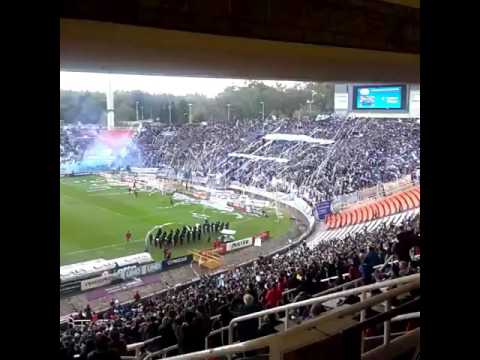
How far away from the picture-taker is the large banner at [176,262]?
9.29 metres

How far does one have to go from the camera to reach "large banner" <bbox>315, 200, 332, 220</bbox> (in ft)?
34.3

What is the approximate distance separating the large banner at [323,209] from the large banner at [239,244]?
1373 mm

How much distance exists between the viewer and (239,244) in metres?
10.2

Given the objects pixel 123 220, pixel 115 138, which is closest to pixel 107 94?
pixel 115 138

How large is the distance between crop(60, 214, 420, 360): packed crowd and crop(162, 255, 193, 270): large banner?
27.9 inches

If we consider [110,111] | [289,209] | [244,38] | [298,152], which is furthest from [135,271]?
[244,38]

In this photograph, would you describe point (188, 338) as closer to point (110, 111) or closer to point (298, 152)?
point (110, 111)

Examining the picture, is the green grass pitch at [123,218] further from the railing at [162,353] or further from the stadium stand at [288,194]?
the railing at [162,353]

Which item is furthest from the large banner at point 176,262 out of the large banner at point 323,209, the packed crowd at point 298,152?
the large banner at point 323,209

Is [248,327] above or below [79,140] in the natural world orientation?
below

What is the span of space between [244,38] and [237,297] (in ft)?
13.7

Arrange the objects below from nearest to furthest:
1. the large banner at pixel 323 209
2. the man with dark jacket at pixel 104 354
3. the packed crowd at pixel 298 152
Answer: the man with dark jacket at pixel 104 354
the large banner at pixel 323 209
the packed crowd at pixel 298 152

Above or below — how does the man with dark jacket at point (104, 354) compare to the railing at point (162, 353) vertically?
above
